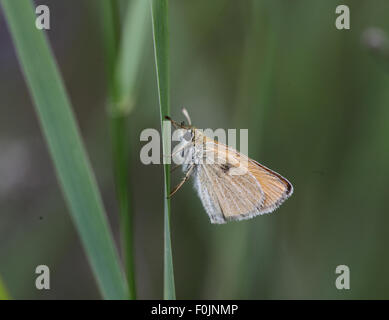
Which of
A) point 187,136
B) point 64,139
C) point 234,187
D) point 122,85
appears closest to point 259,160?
point 234,187

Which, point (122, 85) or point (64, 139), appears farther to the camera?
point (122, 85)

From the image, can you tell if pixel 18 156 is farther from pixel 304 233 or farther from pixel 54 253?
pixel 304 233

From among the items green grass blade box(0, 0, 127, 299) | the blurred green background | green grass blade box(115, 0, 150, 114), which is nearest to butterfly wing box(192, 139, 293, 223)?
the blurred green background

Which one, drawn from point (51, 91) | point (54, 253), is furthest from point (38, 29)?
point (54, 253)

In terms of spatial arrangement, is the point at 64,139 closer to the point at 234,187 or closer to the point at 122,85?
the point at 122,85

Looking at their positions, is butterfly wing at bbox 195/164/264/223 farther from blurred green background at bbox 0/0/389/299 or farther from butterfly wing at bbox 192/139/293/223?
blurred green background at bbox 0/0/389/299
